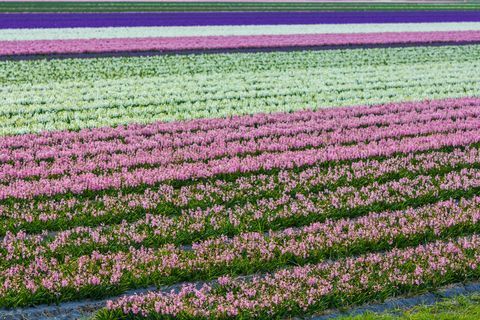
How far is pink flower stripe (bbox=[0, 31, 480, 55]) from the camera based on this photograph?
29734 millimetres

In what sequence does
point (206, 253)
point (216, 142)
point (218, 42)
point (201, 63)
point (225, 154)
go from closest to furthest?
point (206, 253) → point (225, 154) → point (216, 142) → point (201, 63) → point (218, 42)

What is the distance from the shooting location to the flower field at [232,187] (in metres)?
7.70

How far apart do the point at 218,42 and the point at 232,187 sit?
22.6 metres

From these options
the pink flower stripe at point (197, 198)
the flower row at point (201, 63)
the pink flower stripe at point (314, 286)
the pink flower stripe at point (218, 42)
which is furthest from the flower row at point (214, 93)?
the pink flower stripe at point (314, 286)

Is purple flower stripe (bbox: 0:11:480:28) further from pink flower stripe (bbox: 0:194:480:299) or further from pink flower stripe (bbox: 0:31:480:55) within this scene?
pink flower stripe (bbox: 0:194:480:299)

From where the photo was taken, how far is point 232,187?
11117mm

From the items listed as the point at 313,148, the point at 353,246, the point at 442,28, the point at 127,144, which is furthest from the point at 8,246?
the point at 442,28

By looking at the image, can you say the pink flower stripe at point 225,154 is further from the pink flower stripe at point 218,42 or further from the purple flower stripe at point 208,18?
the purple flower stripe at point 208,18

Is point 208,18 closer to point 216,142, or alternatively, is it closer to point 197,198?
point 216,142

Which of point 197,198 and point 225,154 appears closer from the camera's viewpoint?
point 197,198

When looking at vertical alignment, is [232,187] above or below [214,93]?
above

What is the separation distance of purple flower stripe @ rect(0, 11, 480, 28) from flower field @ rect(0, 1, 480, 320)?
17.6m

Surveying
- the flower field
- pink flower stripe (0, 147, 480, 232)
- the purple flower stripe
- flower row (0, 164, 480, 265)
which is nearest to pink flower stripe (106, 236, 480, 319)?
the flower field

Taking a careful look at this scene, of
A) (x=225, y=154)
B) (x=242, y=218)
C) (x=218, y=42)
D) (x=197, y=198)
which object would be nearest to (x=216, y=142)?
(x=225, y=154)
